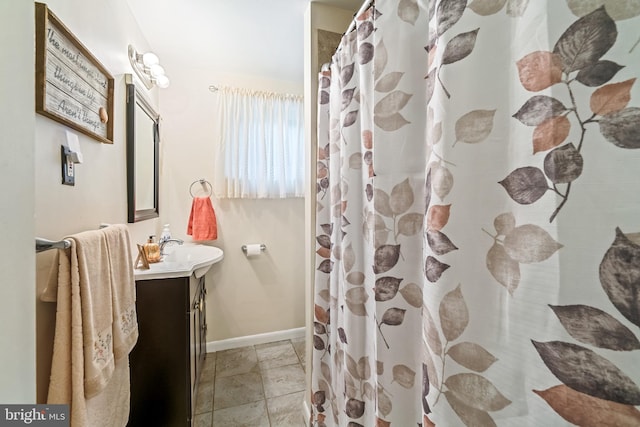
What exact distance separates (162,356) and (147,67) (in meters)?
1.76

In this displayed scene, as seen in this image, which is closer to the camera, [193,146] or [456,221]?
[456,221]

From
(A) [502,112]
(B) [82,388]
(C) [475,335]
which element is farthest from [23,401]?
(A) [502,112]

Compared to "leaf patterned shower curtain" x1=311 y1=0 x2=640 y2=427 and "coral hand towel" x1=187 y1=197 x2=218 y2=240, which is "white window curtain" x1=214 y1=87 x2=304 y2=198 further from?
"leaf patterned shower curtain" x1=311 y1=0 x2=640 y2=427

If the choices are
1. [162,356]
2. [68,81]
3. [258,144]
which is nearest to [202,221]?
[258,144]

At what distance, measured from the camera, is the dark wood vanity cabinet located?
4.00ft

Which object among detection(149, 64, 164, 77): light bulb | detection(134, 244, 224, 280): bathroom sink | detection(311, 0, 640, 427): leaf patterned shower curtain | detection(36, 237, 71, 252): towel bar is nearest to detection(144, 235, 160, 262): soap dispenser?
detection(134, 244, 224, 280): bathroom sink

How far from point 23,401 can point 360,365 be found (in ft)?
2.92

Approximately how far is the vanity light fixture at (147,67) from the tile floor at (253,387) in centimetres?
218

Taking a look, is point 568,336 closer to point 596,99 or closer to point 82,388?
point 596,99

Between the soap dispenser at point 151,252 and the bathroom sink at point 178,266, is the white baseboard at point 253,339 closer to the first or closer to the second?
the bathroom sink at point 178,266

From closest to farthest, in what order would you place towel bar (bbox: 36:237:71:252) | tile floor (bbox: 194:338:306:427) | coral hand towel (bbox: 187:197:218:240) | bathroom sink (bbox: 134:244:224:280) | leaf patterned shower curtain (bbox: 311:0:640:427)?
leaf patterned shower curtain (bbox: 311:0:640:427) → towel bar (bbox: 36:237:71:252) → bathroom sink (bbox: 134:244:224:280) → tile floor (bbox: 194:338:306:427) → coral hand towel (bbox: 187:197:218:240)

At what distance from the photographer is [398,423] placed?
28.4 inches

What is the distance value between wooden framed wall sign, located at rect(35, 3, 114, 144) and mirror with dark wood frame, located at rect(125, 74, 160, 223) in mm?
239

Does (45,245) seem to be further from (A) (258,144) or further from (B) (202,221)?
(A) (258,144)
